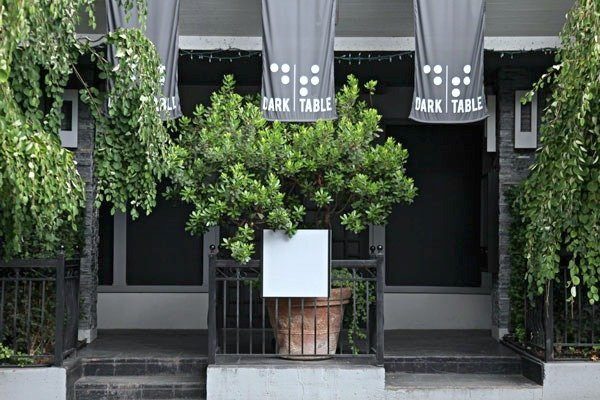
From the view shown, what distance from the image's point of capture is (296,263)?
8.88m

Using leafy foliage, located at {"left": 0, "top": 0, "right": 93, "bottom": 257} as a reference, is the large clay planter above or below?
below

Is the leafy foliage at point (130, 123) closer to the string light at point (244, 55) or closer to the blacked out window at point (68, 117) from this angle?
the string light at point (244, 55)

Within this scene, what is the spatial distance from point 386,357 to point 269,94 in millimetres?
3333

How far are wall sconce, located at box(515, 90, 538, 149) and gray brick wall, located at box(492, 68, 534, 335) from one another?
7 centimetres

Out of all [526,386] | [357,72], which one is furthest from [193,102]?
[526,386]

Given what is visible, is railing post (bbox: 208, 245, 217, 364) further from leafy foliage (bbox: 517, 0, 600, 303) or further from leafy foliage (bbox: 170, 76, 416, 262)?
leafy foliage (bbox: 517, 0, 600, 303)

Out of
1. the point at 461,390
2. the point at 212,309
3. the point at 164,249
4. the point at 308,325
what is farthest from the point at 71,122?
the point at 461,390

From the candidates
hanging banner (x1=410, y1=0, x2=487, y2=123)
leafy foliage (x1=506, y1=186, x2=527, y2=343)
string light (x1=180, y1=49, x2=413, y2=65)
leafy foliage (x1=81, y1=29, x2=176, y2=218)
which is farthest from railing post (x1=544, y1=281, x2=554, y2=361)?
leafy foliage (x1=81, y1=29, x2=176, y2=218)

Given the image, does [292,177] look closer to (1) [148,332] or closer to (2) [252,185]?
(2) [252,185]

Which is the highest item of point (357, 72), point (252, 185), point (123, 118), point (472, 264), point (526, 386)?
point (357, 72)

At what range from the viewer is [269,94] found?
9.00 m

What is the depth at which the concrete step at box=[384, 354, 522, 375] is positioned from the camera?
9.62 metres

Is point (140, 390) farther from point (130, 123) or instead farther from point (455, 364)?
point (455, 364)

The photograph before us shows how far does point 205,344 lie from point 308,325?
2148mm
